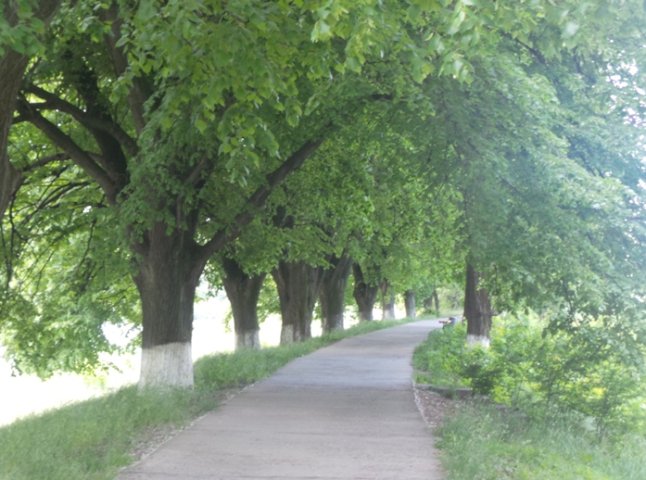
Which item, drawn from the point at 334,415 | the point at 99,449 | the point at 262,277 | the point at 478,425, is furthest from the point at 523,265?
the point at 262,277

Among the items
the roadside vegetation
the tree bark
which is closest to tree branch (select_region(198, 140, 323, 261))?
the roadside vegetation

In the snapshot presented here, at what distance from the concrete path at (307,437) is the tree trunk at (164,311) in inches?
42.1

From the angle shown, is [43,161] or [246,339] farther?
[246,339]

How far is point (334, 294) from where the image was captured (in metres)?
37.3

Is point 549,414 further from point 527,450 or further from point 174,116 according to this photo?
point 174,116

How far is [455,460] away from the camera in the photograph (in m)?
8.71

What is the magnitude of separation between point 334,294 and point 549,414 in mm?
24008

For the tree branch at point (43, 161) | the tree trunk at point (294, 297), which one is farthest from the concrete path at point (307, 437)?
the tree trunk at point (294, 297)

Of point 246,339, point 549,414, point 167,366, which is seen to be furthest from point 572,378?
point 246,339

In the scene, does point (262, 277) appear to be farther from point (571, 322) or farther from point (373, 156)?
point (571, 322)

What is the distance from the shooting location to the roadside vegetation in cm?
908

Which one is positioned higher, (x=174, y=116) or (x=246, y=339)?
(x=174, y=116)

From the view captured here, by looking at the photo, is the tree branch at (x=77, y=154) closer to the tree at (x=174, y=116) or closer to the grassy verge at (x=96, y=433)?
the tree at (x=174, y=116)

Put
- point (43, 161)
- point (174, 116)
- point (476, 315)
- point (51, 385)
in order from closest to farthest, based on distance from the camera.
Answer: point (174, 116) → point (43, 161) → point (476, 315) → point (51, 385)
